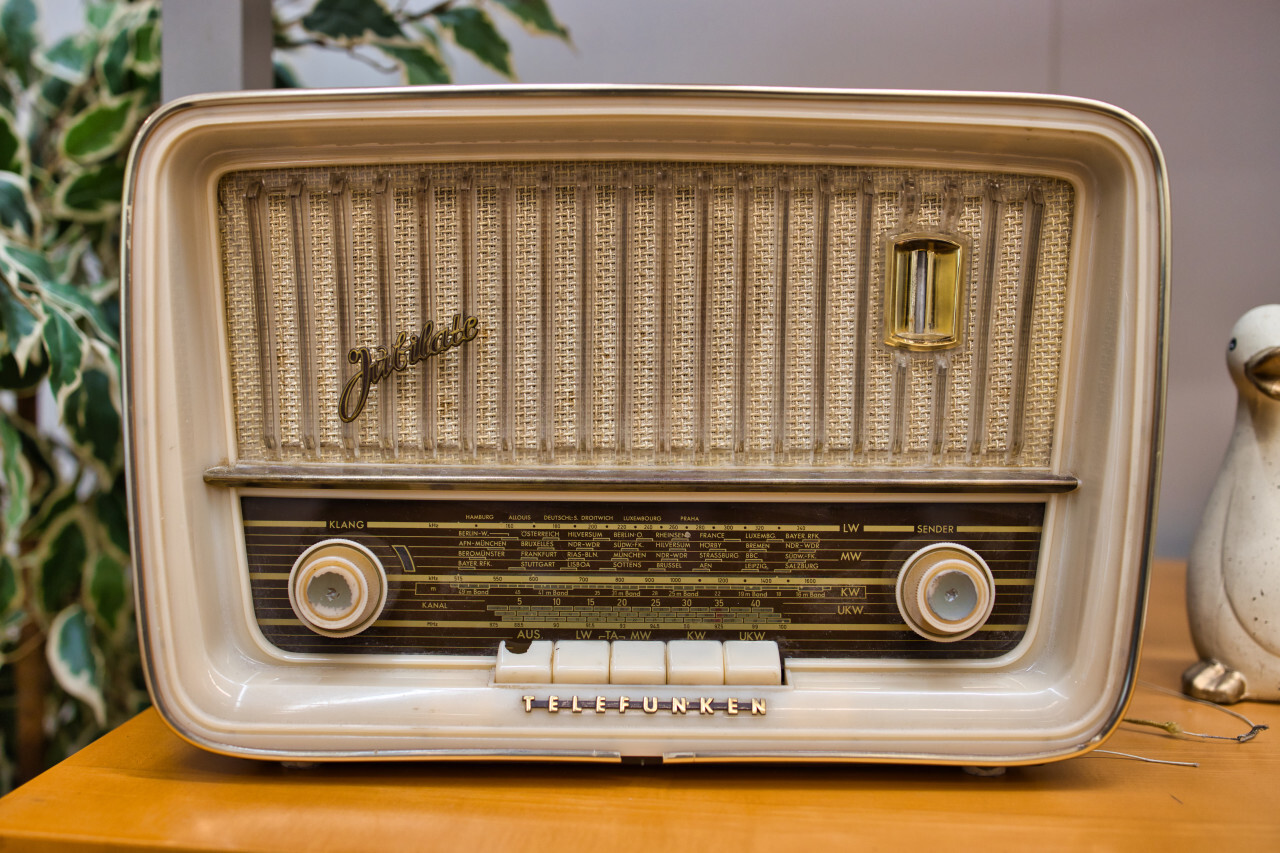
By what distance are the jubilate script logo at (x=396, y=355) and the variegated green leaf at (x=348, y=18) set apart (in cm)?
67

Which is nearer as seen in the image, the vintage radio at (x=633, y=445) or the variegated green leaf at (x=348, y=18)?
the vintage radio at (x=633, y=445)

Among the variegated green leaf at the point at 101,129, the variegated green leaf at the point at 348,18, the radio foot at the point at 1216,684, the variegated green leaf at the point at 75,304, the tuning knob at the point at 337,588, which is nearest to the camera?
the tuning knob at the point at 337,588

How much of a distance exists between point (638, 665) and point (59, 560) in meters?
0.82

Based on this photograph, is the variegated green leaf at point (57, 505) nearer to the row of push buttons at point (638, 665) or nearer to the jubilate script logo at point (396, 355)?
the jubilate script logo at point (396, 355)

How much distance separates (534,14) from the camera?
3.56 ft

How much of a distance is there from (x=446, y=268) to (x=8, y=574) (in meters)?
0.78

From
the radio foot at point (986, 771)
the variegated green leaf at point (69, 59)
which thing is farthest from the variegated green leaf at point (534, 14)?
the radio foot at point (986, 771)

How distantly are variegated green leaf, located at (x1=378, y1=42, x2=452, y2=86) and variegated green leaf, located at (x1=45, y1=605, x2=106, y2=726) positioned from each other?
0.83 m

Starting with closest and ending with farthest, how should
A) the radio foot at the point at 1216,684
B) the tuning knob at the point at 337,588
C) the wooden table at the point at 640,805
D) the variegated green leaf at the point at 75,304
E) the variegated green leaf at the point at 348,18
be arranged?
the wooden table at the point at 640,805 < the tuning knob at the point at 337,588 < the radio foot at the point at 1216,684 < the variegated green leaf at the point at 75,304 < the variegated green leaf at the point at 348,18

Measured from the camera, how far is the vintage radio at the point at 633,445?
0.60m

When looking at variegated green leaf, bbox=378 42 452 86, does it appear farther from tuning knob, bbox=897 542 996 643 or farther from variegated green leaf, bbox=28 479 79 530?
tuning knob, bbox=897 542 996 643

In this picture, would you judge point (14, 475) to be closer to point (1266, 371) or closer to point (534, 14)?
point (534, 14)

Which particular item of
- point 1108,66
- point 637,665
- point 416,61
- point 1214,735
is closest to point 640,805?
point 637,665

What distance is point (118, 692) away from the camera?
1.07 m
